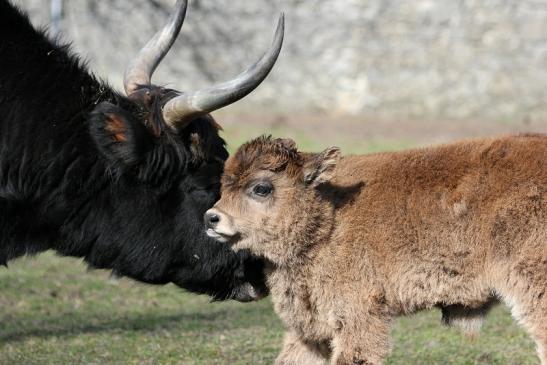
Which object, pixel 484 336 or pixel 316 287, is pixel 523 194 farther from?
pixel 484 336

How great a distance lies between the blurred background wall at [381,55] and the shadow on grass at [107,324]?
42.6 feet

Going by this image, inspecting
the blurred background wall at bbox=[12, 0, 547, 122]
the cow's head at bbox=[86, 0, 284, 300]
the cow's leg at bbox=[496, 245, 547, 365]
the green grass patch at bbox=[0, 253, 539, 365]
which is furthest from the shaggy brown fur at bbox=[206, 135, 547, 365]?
the blurred background wall at bbox=[12, 0, 547, 122]

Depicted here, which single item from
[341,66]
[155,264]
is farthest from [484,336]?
[341,66]

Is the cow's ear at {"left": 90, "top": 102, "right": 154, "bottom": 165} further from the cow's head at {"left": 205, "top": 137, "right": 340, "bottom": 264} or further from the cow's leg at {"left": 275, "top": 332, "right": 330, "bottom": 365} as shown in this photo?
the cow's leg at {"left": 275, "top": 332, "right": 330, "bottom": 365}

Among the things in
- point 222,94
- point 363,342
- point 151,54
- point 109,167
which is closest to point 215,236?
point 109,167

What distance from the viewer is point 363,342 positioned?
6.30 meters

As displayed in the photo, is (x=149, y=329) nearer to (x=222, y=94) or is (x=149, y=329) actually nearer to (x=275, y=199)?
(x=275, y=199)

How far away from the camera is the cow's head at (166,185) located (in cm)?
642

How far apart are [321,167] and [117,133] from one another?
1312mm

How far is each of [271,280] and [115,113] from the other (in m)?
1.49

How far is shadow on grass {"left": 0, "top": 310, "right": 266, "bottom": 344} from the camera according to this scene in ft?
29.9

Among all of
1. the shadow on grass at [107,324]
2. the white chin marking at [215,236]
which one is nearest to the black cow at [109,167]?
the white chin marking at [215,236]

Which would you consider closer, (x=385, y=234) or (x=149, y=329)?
(x=385, y=234)

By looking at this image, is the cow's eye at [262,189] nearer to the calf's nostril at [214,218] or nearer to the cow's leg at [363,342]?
the calf's nostril at [214,218]
